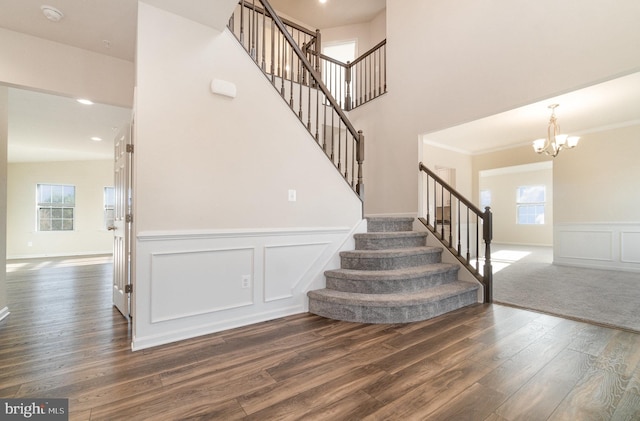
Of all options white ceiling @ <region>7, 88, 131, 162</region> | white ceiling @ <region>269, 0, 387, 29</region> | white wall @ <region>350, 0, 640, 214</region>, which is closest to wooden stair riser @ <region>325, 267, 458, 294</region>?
white wall @ <region>350, 0, 640, 214</region>

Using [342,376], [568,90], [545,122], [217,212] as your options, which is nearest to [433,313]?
[342,376]

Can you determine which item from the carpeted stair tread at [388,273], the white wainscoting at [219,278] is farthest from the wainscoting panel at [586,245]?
the white wainscoting at [219,278]

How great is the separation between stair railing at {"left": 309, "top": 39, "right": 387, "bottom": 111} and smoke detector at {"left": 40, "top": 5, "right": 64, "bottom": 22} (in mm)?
3352

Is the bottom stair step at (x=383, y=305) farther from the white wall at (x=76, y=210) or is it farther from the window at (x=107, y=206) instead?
the white wall at (x=76, y=210)

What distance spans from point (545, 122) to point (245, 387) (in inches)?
253

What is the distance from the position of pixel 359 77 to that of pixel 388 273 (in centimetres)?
433

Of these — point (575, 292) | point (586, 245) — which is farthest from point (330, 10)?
point (586, 245)

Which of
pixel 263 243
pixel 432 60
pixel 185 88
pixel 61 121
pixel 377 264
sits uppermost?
pixel 432 60

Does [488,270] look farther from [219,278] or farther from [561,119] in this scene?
[561,119]

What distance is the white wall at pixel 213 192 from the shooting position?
7.47 ft

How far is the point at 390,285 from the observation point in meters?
2.91

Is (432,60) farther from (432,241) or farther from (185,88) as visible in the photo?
(185,88)

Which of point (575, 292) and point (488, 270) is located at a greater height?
point (488, 270)

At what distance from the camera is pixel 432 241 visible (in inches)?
150
